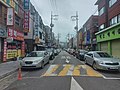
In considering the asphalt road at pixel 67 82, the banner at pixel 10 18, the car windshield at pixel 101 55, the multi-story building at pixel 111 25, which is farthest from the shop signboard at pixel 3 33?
the multi-story building at pixel 111 25

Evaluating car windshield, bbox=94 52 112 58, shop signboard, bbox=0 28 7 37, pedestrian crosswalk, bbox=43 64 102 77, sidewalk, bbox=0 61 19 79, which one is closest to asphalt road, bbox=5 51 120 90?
pedestrian crosswalk, bbox=43 64 102 77

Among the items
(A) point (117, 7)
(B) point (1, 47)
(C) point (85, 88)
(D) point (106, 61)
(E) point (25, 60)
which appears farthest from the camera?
(A) point (117, 7)

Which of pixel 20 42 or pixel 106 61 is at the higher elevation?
pixel 20 42

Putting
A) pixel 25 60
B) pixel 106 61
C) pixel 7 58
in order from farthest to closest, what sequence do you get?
pixel 7 58 < pixel 25 60 < pixel 106 61

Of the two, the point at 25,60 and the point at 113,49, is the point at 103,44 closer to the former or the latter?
the point at 113,49

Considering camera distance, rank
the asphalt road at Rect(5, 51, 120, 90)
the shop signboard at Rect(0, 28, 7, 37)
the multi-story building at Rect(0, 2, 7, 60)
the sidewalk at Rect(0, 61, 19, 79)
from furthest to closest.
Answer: the multi-story building at Rect(0, 2, 7, 60) < the shop signboard at Rect(0, 28, 7, 37) < the sidewalk at Rect(0, 61, 19, 79) < the asphalt road at Rect(5, 51, 120, 90)

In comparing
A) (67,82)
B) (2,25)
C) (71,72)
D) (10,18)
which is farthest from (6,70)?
(10,18)

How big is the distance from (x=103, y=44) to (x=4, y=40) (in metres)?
19.1

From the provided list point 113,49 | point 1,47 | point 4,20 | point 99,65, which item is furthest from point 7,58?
point 113,49

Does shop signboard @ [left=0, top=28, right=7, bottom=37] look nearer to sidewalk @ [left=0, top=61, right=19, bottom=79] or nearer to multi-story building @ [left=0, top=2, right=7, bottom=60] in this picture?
multi-story building @ [left=0, top=2, right=7, bottom=60]

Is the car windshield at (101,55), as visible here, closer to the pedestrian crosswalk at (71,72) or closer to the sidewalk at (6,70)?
the pedestrian crosswalk at (71,72)

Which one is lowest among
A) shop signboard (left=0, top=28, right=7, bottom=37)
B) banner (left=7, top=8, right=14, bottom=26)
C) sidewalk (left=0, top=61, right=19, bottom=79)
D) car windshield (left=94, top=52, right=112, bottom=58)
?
sidewalk (left=0, top=61, right=19, bottom=79)

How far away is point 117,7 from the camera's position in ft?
86.3

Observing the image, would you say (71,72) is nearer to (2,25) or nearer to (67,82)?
(67,82)
